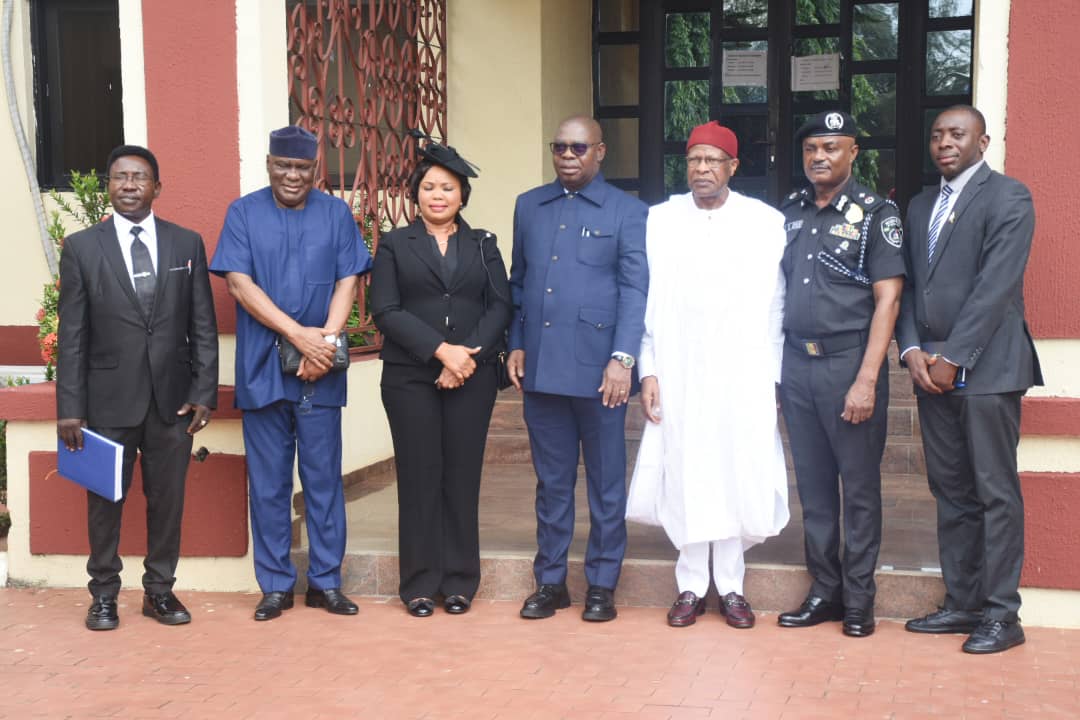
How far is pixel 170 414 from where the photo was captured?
575 cm

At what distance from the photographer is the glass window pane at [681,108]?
967 cm

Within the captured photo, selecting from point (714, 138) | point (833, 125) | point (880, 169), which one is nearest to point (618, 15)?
point (880, 169)

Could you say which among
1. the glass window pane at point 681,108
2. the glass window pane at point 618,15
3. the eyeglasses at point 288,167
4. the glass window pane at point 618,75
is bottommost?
the eyeglasses at point 288,167

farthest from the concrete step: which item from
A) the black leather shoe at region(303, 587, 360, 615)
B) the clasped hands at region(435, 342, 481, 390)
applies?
the clasped hands at region(435, 342, 481, 390)

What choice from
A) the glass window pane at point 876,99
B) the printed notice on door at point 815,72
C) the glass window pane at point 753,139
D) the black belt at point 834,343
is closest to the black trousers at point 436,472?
the black belt at point 834,343

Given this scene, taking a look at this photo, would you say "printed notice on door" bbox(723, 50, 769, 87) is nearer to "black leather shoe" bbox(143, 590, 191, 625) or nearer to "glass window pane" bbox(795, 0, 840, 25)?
"glass window pane" bbox(795, 0, 840, 25)

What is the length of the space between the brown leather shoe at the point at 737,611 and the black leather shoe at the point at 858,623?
0.37m

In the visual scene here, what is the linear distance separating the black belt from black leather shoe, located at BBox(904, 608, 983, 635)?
1.10m

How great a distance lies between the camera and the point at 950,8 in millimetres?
9344

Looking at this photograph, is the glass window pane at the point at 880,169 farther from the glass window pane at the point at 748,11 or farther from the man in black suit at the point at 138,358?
the man in black suit at the point at 138,358

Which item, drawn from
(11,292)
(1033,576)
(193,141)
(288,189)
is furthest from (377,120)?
(1033,576)

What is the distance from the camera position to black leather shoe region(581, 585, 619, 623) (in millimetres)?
5750

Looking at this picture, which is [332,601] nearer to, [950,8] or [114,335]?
[114,335]

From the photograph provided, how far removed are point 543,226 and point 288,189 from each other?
3.45ft
